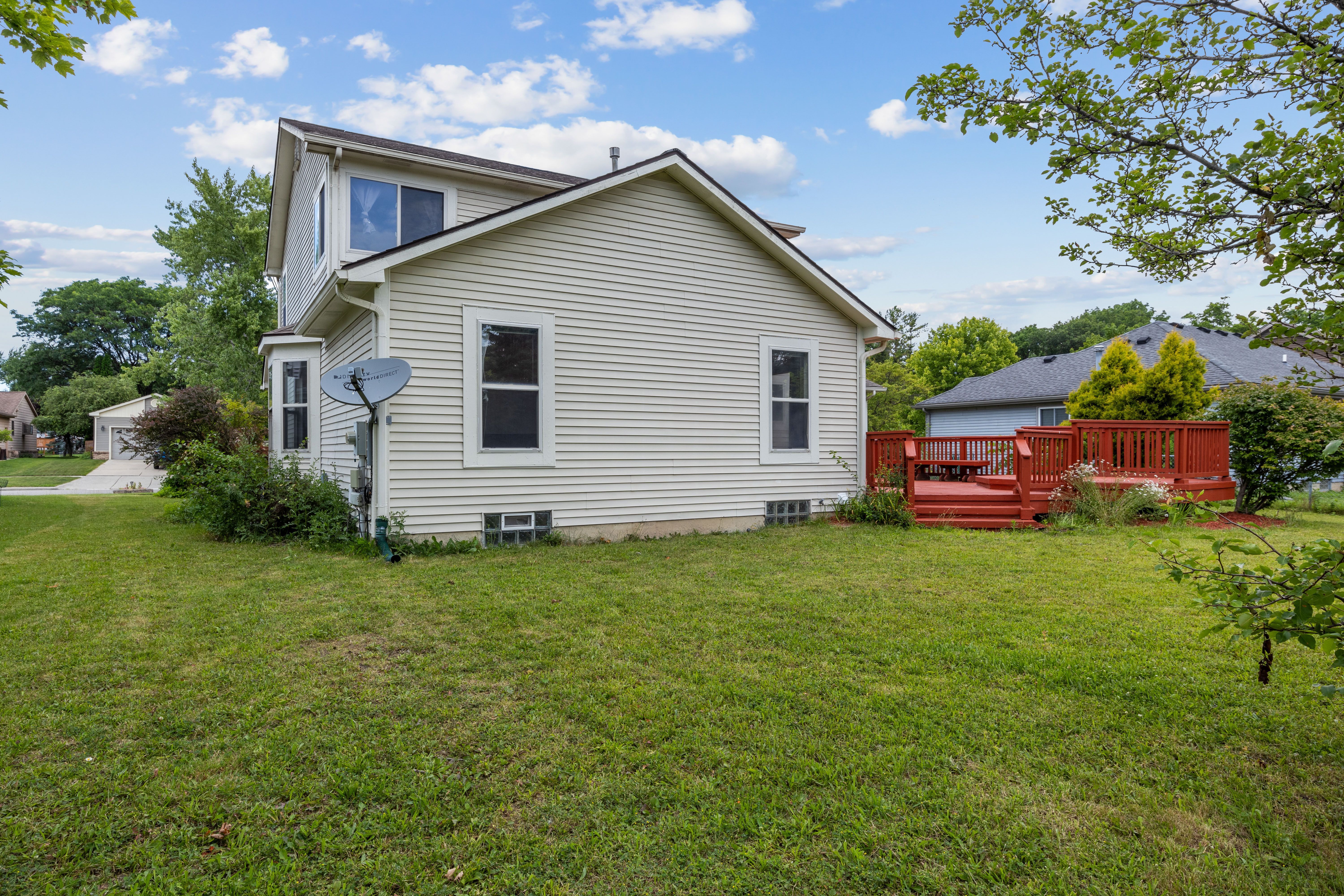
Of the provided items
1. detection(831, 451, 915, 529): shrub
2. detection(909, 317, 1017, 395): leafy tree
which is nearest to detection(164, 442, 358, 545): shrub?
detection(831, 451, 915, 529): shrub

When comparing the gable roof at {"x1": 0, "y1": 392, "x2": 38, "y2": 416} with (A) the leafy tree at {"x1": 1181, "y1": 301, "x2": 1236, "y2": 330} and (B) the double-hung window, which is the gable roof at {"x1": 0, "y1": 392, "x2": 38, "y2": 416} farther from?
(A) the leafy tree at {"x1": 1181, "y1": 301, "x2": 1236, "y2": 330}

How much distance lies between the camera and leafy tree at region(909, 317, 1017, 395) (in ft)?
137

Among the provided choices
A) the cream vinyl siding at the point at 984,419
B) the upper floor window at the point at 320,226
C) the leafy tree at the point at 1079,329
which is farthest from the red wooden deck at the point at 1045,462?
the leafy tree at the point at 1079,329

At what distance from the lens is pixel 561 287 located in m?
8.62

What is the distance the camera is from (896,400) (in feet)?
117

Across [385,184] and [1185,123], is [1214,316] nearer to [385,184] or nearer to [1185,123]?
[1185,123]

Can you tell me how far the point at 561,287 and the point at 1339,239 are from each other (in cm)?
749

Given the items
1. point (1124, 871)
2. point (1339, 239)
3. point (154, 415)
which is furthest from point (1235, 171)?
point (154, 415)

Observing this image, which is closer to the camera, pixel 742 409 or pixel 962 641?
pixel 962 641

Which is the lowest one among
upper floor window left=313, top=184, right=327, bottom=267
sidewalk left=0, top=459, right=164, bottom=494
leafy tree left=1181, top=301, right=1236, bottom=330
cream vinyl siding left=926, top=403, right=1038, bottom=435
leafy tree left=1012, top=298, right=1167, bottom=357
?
sidewalk left=0, top=459, right=164, bottom=494

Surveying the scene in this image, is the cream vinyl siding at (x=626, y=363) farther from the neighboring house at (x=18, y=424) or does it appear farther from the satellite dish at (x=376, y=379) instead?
the neighboring house at (x=18, y=424)

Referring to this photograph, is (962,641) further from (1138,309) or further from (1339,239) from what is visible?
(1138,309)

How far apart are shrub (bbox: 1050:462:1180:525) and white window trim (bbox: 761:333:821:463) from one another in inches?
151

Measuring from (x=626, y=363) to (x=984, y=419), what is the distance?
21.6 m
